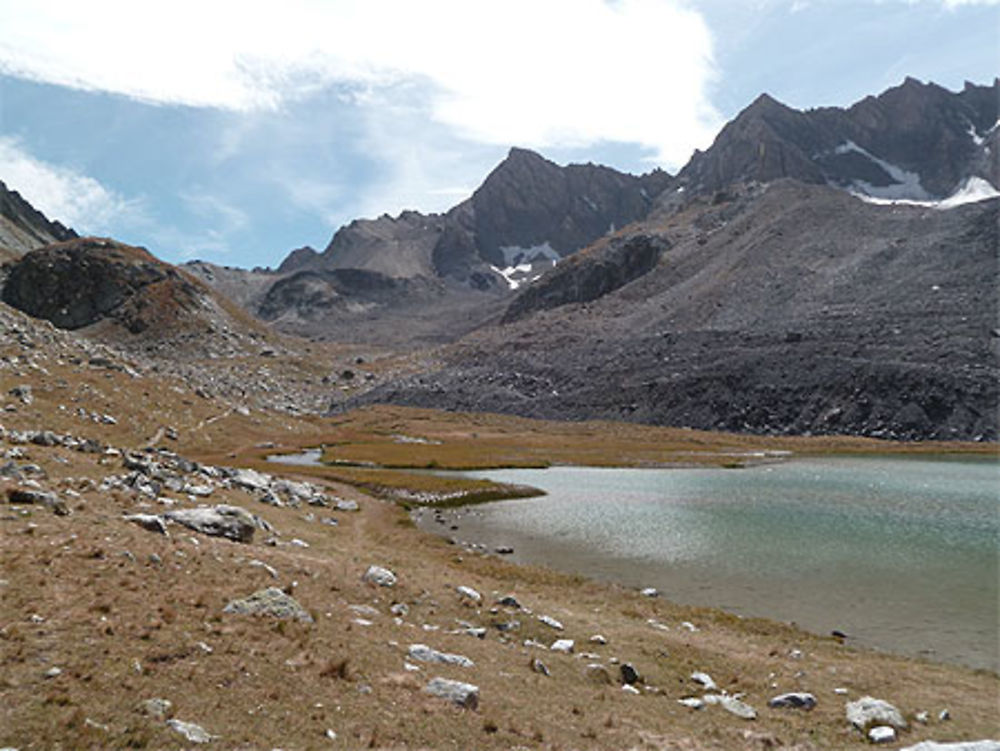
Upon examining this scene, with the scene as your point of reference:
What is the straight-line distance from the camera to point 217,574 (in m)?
20.4

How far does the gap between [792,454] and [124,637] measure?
375 feet

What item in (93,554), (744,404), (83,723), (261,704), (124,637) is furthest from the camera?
(744,404)

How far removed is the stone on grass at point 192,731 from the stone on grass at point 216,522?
17.1 meters

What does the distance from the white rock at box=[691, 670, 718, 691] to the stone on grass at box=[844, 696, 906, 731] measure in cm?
351

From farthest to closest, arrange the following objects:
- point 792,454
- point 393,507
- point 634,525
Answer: point 792,454
point 393,507
point 634,525

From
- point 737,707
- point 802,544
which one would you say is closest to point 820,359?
point 802,544

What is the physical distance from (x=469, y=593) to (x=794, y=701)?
12563 millimetres

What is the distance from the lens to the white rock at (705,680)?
1910 cm

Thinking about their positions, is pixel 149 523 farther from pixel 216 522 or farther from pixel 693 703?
pixel 693 703

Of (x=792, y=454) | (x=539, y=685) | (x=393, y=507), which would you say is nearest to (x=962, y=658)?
(x=539, y=685)

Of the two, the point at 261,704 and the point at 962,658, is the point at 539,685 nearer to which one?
the point at 261,704

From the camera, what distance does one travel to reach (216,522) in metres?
28.0

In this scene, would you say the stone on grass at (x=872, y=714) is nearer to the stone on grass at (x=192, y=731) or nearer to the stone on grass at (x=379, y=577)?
the stone on grass at (x=192, y=731)

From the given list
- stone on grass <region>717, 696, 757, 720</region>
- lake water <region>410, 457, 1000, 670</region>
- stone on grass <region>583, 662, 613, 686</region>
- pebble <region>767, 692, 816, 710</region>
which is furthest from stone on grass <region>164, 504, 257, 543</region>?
pebble <region>767, 692, 816, 710</region>
